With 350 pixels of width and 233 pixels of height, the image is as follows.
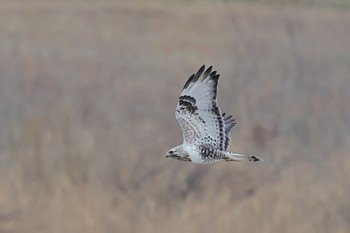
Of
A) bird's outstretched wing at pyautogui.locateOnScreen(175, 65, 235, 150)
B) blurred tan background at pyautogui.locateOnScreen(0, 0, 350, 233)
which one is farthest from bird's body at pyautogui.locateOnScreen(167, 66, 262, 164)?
blurred tan background at pyautogui.locateOnScreen(0, 0, 350, 233)

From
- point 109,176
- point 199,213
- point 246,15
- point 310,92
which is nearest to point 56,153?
point 109,176

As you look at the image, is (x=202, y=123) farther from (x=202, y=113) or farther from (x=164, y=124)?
(x=164, y=124)

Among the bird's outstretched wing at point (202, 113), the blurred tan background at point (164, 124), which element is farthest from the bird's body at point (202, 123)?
the blurred tan background at point (164, 124)

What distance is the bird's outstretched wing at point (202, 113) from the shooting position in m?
9.21

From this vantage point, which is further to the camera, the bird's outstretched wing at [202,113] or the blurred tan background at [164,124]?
the blurred tan background at [164,124]

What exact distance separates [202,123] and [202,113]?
0.27 feet

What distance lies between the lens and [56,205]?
13461 mm

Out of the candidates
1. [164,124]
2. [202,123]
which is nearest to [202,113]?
[202,123]

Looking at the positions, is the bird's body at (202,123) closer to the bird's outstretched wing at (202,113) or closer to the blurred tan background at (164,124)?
the bird's outstretched wing at (202,113)

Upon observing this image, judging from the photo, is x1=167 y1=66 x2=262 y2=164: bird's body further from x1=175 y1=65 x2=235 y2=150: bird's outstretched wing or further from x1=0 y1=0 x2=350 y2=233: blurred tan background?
x1=0 y1=0 x2=350 y2=233: blurred tan background

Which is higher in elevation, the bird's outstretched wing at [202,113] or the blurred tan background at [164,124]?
the blurred tan background at [164,124]

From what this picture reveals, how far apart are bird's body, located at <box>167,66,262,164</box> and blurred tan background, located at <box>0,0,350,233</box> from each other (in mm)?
3651

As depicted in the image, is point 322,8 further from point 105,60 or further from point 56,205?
point 56,205

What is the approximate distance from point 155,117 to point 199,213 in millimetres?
1822
